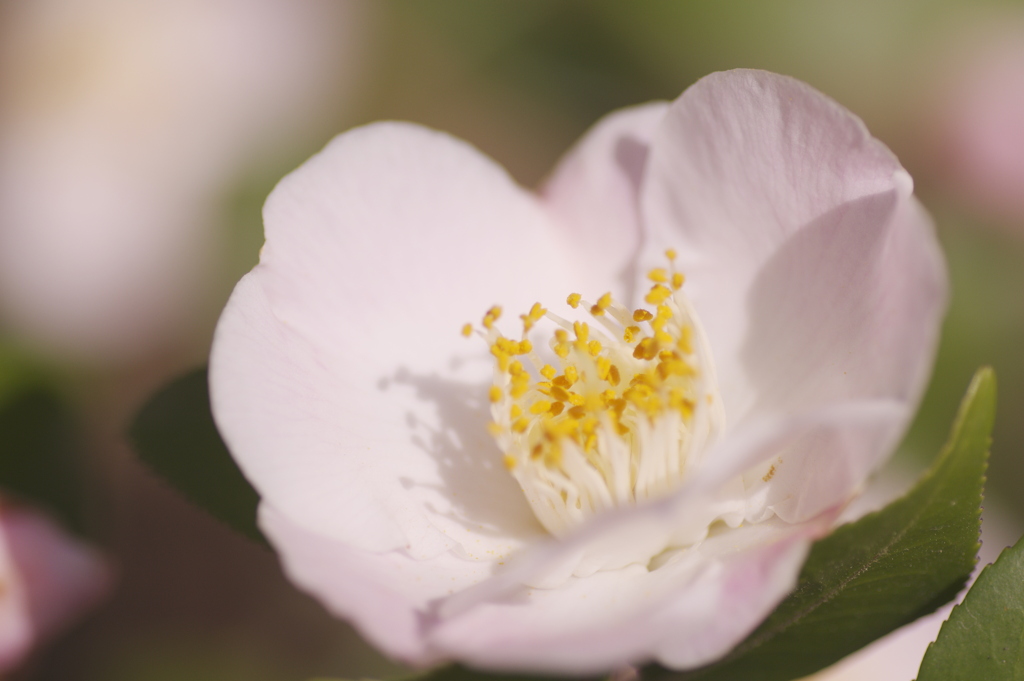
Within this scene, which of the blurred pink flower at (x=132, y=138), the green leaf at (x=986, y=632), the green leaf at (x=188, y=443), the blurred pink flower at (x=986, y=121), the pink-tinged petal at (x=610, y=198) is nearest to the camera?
the green leaf at (x=986, y=632)

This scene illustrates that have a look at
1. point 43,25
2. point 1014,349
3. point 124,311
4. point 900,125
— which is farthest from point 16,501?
point 900,125

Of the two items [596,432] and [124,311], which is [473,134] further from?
[596,432]

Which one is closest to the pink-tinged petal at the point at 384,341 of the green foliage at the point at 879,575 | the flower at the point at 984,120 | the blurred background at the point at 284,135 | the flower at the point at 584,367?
the flower at the point at 584,367

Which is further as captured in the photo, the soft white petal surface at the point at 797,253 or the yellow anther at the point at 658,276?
the yellow anther at the point at 658,276

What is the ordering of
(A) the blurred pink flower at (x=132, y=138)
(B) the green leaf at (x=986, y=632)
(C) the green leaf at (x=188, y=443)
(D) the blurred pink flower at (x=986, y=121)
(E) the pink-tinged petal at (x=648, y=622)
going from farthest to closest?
(A) the blurred pink flower at (x=132, y=138)
(D) the blurred pink flower at (x=986, y=121)
(C) the green leaf at (x=188, y=443)
(B) the green leaf at (x=986, y=632)
(E) the pink-tinged petal at (x=648, y=622)

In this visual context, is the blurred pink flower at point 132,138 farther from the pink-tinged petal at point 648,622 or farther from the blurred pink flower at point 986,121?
the pink-tinged petal at point 648,622

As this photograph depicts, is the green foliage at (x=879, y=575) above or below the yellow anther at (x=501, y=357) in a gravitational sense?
below

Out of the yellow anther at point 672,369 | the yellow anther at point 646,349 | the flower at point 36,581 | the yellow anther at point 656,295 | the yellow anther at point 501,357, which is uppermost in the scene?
the yellow anther at point 656,295
